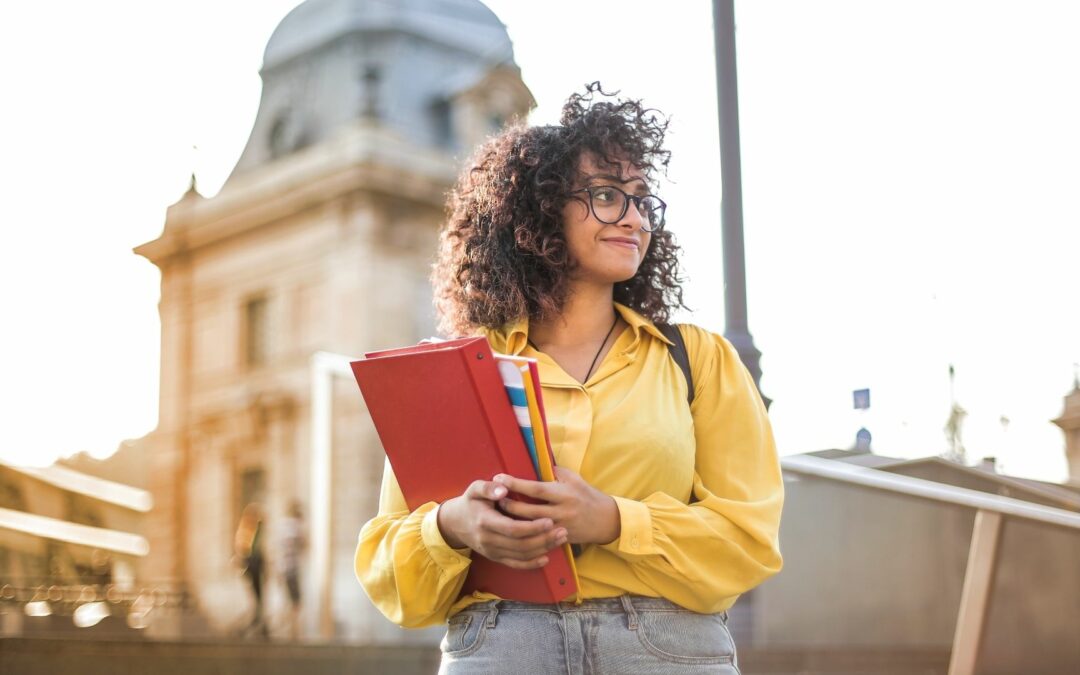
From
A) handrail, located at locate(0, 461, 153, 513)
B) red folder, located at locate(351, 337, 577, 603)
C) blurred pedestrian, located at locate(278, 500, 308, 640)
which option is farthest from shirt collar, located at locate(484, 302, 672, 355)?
blurred pedestrian, located at locate(278, 500, 308, 640)

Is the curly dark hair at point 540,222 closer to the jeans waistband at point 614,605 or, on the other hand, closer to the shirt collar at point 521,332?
the shirt collar at point 521,332

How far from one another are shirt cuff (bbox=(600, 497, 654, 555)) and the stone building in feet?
51.1

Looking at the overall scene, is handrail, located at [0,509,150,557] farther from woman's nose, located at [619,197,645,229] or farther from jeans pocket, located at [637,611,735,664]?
jeans pocket, located at [637,611,735,664]

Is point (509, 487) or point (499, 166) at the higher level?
point (499, 166)

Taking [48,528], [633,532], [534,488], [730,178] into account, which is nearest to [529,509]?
[534,488]

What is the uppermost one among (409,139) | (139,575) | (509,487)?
(409,139)

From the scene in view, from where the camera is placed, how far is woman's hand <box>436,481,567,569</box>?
1.86 metres

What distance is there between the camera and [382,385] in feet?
6.58

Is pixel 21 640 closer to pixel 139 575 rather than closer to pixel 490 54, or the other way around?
pixel 139 575

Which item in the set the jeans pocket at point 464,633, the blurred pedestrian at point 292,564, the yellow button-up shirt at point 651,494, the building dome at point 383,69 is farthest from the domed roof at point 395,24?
the jeans pocket at point 464,633

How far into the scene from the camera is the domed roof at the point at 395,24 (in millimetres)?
21500

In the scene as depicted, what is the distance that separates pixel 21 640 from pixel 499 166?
3.49 meters

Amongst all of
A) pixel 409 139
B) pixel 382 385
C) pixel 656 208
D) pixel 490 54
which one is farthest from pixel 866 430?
pixel 490 54

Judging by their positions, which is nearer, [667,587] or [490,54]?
[667,587]
